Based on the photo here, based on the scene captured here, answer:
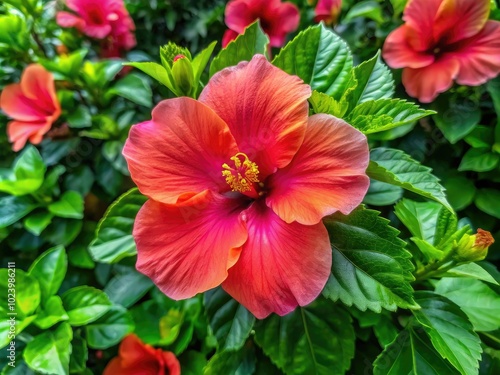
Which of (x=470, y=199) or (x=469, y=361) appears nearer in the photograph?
(x=469, y=361)

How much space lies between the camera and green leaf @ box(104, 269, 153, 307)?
77cm

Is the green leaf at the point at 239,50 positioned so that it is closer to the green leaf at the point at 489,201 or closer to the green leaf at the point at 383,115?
the green leaf at the point at 383,115

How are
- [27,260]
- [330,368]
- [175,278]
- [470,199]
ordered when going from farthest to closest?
[27,260]
[470,199]
[330,368]
[175,278]

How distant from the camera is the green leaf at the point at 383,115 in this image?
49cm

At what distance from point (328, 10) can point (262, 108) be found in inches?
20.5

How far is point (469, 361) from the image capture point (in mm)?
512

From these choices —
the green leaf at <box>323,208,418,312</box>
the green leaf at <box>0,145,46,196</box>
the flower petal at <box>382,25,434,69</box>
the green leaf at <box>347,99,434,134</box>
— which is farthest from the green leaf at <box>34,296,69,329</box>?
the flower petal at <box>382,25,434,69</box>

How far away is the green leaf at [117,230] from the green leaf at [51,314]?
132 millimetres

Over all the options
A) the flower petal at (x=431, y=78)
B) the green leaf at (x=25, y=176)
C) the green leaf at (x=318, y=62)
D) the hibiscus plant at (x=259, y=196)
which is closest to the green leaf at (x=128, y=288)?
the hibiscus plant at (x=259, y=196)

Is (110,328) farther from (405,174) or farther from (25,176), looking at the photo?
(405,174)

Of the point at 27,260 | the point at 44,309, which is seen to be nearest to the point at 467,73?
the point at 44,309

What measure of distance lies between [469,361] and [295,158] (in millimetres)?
343

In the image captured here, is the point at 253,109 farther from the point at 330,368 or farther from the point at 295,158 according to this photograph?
the point at 330,368

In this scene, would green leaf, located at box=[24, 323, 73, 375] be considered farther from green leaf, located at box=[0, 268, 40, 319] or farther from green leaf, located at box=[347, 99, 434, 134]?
green leaf, located at box=[347, 99, 434, 134]
